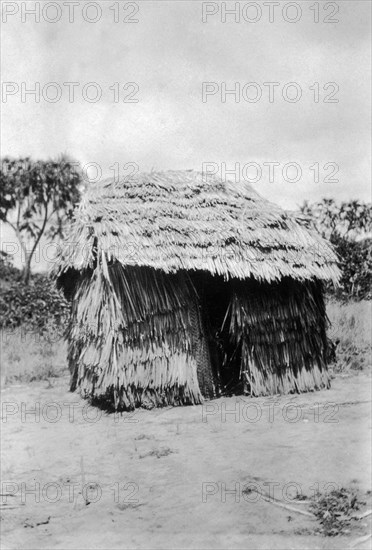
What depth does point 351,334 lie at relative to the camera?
Answer: 38.5ft

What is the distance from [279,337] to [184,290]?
1.59 meters

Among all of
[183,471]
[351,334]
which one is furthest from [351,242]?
[183,471]

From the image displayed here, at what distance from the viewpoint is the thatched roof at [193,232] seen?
7.84 metres

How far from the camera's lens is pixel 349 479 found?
5.12 m

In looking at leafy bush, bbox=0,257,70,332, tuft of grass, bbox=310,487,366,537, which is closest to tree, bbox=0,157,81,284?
leafy bush, bbox=0,257,70,332

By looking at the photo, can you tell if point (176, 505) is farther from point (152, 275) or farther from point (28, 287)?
point (28, 287)

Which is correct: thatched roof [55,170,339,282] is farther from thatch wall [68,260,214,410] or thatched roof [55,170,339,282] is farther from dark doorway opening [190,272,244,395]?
dark doorway opening [190,272,244,395]

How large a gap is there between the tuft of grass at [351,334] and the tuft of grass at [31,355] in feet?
16.5

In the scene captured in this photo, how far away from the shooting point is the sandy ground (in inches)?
168

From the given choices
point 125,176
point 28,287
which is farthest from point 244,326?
point 28,287

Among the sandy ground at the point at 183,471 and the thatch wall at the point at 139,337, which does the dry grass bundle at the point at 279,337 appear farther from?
the thatch wall at the point at 139,337

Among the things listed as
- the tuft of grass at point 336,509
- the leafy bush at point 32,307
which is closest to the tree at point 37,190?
the leafy bush at point 32,307

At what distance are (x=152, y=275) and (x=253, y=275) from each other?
138cm

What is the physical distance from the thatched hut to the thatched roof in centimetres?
2
